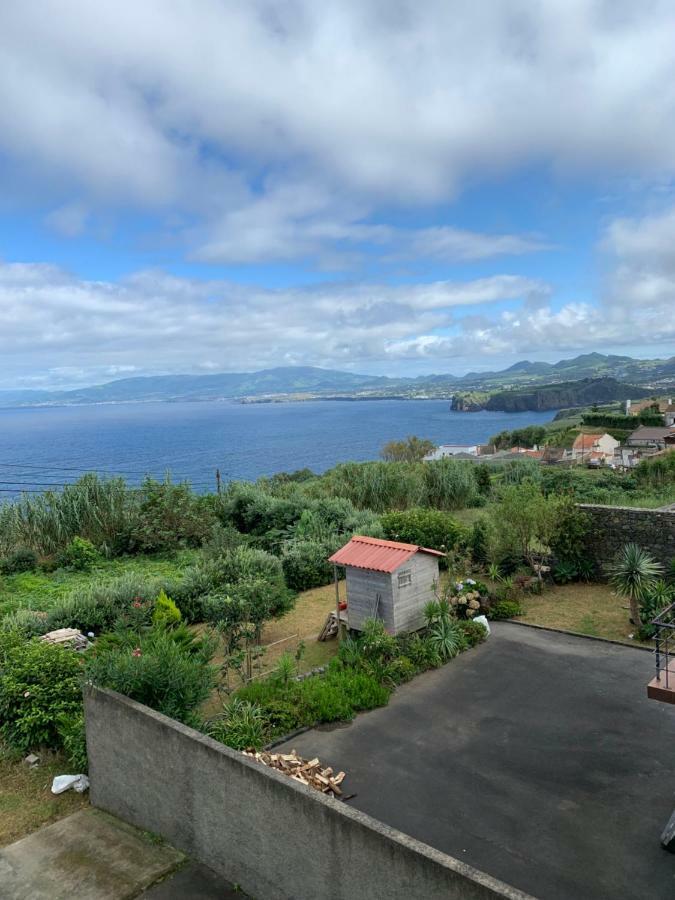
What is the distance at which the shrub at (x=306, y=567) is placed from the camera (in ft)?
53.2

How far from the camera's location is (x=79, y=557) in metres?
18.7

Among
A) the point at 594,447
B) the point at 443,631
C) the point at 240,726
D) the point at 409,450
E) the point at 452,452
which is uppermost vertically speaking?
the point at 240,726

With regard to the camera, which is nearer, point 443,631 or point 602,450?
point 443,631

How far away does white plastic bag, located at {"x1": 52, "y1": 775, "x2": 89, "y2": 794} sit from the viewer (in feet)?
24.0

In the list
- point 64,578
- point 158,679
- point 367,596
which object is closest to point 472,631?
point 367,596

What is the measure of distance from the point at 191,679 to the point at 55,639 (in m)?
4.85

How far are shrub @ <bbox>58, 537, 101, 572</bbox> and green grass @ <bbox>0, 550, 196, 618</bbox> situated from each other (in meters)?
0.31

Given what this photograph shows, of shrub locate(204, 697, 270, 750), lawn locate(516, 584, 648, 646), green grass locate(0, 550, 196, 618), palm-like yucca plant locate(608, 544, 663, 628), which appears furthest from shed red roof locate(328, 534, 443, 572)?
green grass locate(0, 550, 196, 618)

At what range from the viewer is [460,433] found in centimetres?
14988

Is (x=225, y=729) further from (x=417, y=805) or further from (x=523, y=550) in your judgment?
(x=523, y=550)

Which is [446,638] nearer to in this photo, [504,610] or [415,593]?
[415,593]

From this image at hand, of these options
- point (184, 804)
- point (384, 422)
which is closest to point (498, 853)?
point (184, 804)

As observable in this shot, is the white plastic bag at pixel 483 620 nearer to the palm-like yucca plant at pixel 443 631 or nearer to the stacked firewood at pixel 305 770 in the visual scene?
the palm-like yucca plant at pixel 443 631

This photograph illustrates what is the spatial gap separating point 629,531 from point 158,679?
11675mm
